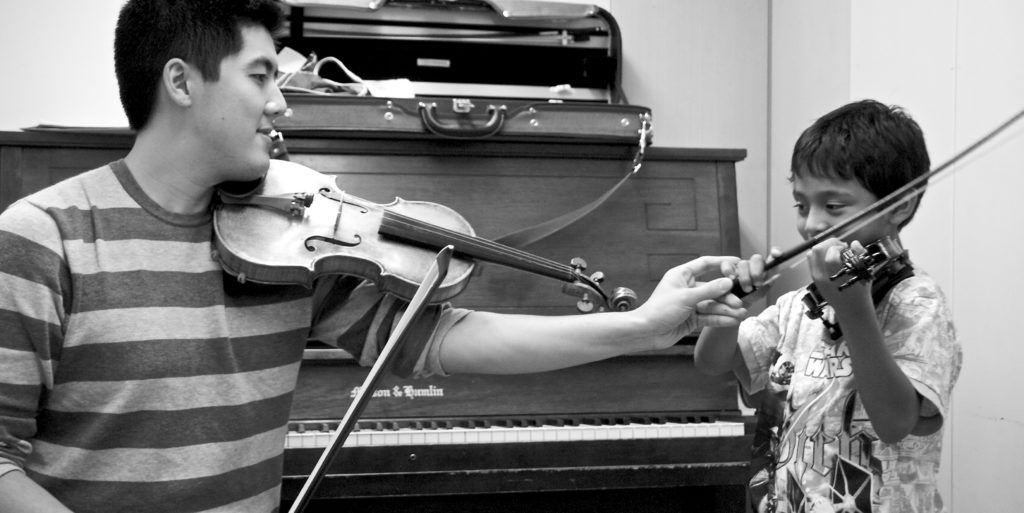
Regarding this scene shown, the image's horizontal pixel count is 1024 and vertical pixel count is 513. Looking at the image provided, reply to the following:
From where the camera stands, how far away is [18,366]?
1.05 m

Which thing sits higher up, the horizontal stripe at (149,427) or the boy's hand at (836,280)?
the boy's hand at (836,280)

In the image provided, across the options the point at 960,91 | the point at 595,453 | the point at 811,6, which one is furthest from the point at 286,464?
the point at 811,6

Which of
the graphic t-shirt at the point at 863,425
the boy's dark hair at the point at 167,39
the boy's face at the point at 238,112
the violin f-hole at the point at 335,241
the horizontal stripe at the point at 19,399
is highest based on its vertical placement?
the boy's dark hair at the point at 167,39

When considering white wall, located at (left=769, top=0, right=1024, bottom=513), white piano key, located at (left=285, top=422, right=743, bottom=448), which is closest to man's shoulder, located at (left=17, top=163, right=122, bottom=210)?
white piano key, located at (left=285, top=422, right=743, bottom=448)

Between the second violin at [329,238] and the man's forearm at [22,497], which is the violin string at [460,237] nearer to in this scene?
the second violin at [329,238]

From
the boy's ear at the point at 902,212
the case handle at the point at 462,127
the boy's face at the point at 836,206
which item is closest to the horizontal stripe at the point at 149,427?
the boy's face at the point at 836,206

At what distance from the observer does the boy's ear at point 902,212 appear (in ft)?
4.47

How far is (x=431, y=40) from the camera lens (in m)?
2.59

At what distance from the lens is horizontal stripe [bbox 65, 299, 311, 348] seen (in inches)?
43.4

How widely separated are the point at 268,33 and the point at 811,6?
1.86m

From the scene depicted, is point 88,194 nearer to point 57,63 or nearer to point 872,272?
point 872,272

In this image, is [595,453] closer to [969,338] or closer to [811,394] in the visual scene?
[811,394]

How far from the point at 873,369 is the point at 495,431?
3.17ft

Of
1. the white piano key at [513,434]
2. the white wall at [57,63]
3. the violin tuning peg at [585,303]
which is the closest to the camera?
the violin tuning peg at [585,303]
